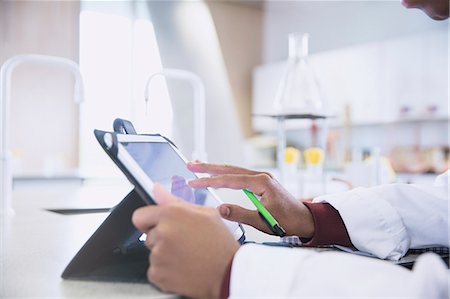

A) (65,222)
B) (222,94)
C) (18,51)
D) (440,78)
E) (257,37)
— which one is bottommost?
(65,222)

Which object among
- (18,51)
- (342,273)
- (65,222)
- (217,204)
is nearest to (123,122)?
(217,204)

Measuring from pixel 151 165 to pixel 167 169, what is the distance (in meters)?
0.05

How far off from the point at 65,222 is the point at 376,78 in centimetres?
389

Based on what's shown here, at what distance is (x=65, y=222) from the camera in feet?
3.77

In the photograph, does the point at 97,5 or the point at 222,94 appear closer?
the point at 222,94

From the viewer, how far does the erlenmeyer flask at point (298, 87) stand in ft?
5.32

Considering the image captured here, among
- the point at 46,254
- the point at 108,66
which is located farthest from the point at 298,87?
the point at 108,66

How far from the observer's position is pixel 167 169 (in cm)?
64

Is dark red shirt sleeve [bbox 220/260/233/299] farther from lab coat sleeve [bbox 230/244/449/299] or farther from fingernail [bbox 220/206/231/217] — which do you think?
fingernail [bbox 220/206/231/217]

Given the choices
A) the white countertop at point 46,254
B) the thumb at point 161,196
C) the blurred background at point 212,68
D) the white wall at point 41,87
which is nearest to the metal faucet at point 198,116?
the white countertop at point 46,254

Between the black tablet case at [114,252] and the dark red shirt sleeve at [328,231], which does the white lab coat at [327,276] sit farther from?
the dark red shirt sleeve at [328,231]

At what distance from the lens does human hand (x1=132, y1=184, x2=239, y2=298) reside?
526 millimetres

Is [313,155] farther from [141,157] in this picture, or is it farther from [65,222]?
[141,157]

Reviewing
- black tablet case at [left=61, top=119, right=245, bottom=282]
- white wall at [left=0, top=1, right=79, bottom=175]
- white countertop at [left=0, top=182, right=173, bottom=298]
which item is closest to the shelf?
white wall at [left=0, top=1, right=79, bottom=175]
